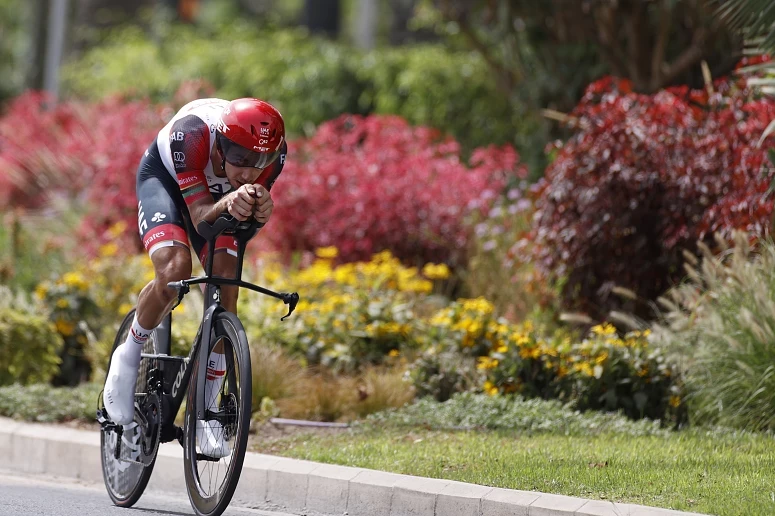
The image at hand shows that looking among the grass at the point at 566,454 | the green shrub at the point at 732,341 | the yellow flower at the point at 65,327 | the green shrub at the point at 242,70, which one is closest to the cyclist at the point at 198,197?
the grass at the point at 566,454

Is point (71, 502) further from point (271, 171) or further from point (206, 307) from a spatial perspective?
point (271, 171)

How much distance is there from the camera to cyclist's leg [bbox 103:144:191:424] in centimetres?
566

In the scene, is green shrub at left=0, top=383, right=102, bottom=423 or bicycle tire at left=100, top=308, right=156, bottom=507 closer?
bicycle tire at left=100, top=308, right=156, bottom=507

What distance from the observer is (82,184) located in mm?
14812

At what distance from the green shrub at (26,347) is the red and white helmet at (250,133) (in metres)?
3.83

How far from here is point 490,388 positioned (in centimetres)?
794

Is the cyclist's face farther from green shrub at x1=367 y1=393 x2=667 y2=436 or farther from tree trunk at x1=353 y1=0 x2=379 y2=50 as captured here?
tree trunk at x1=353 y1=0 x2=379 y2=50

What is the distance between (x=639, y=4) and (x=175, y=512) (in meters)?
8.25

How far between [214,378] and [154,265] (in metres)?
0.60

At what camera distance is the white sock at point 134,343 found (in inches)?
236

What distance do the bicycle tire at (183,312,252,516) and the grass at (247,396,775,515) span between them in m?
1.15

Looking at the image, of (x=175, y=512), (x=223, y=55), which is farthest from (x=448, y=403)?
(x=223, y=55)

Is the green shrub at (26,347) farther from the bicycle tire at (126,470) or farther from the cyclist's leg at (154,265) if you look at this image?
the cyclist's leg at (154,265)

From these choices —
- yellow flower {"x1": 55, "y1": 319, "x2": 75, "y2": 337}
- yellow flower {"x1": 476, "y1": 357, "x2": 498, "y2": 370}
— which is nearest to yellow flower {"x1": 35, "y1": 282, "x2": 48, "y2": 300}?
yellow flower {"x1": 55, "y1": 319, "x2": 75, "y2": 337}
